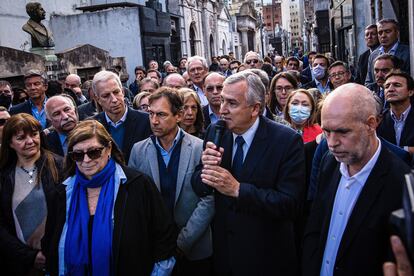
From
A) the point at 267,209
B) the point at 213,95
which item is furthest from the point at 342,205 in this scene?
the point at 213,95

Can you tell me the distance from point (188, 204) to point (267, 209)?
91 centimetres

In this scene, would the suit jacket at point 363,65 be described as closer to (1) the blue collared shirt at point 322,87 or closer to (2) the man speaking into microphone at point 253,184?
(1) the blue collared shirt at point 322,87

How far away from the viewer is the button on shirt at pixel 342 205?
2484 millimetres

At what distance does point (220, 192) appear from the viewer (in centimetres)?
305

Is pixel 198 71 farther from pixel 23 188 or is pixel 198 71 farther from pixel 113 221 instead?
pixel 113 221

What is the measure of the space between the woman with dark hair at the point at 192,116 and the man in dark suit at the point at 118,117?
42 centimetres

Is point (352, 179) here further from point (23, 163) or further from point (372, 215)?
point (23, 163)

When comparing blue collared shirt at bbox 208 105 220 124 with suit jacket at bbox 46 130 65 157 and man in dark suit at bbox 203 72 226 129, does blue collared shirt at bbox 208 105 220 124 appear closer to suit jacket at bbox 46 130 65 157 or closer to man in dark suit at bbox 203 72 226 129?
man in dark suit at bbox 203 72 226 129

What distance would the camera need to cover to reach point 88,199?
10.2 feet

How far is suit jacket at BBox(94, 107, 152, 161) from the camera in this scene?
14.6 ft

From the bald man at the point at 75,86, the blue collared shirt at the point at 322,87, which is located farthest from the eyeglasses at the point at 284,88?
the bald man at the point at 75,86

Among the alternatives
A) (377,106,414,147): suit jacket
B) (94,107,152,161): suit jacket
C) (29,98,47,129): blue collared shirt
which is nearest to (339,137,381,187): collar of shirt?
(377,106,414,147): suit jacket

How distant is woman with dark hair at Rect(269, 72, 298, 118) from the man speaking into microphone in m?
2.48

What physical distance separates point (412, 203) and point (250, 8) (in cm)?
4636
